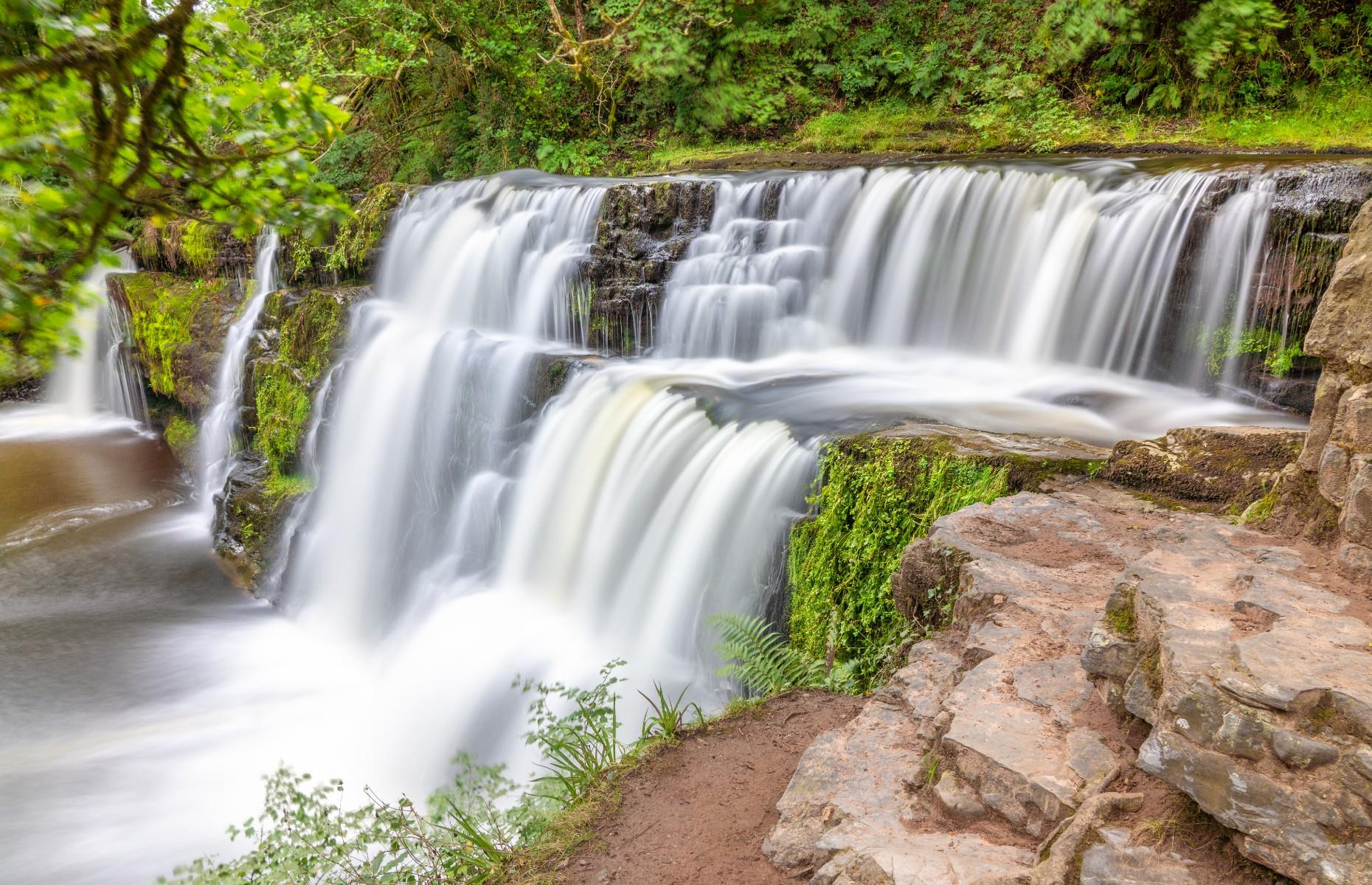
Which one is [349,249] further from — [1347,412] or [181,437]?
[1347,412]

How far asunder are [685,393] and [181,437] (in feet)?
32.3

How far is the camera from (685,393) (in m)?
7.38

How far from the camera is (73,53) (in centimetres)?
211

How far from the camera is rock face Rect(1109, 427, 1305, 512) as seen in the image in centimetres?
411

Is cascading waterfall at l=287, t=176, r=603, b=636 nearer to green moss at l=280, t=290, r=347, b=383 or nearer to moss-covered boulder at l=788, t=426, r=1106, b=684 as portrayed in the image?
green moss at l=280, t=290, r=347, b=383

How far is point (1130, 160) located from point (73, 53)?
9432mm

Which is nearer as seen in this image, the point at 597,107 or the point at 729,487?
the point at 729,487

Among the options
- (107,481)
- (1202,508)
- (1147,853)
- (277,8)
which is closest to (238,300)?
(107,481)

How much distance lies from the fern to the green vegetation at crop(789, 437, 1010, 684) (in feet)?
0.45

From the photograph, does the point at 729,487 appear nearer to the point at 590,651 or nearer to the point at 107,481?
the point at 590,651

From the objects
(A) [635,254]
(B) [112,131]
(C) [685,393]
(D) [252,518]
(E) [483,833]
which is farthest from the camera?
(D) [252,518]

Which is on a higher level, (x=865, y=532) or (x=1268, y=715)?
(x=1268, y=715)

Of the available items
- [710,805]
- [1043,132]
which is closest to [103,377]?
[1043,132]

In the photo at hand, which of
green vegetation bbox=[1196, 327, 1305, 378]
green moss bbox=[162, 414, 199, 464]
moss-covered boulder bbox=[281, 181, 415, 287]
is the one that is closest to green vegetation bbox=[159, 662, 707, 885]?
green vegetation bbox=[1196, 327, 1305, 378]
